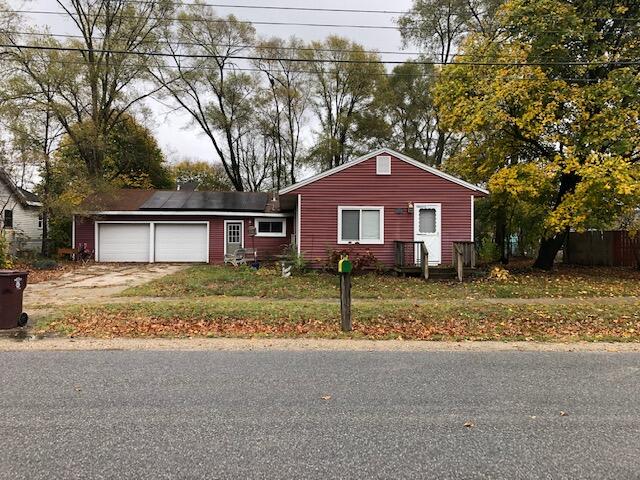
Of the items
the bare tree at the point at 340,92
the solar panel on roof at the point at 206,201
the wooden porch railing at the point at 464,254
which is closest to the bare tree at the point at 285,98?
the bare tree at the point at 340,92

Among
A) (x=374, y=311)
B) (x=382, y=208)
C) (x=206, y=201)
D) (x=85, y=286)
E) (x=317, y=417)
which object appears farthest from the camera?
(x=206, y=201)

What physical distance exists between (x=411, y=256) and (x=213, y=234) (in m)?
10.1

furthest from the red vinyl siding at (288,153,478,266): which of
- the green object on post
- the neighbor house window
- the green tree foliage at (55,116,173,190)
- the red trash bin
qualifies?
the neighbor house window

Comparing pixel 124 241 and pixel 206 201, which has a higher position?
pixel 206 201

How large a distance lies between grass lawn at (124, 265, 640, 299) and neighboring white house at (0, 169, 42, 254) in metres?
13.9

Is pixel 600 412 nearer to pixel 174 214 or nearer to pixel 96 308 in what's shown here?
pixel 96 308

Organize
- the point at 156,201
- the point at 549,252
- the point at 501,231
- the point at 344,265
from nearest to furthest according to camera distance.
Result: the point at 344,265 → the point at 549,252 → the point at 156,201 → the point at 501,231

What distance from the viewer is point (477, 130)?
52.6ft

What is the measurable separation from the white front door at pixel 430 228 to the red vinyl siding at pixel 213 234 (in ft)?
23.6

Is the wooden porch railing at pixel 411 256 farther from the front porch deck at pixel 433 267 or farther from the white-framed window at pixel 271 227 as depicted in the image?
the white-framed window at pixel 271 227

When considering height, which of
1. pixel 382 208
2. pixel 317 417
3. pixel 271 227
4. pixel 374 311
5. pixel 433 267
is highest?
pixel 382 208

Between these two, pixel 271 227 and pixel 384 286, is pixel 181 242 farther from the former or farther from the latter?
pixel 384 286

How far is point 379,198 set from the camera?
16.4 m

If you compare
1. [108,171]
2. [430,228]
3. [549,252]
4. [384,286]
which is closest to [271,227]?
[430,228]
